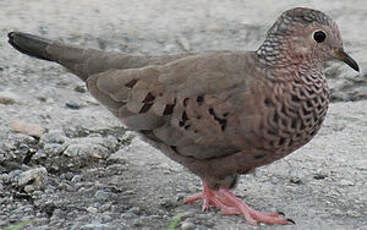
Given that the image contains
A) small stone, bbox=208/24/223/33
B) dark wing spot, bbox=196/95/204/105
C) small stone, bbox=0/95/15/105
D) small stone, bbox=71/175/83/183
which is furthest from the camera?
small stone, bbox=208/24/223/33

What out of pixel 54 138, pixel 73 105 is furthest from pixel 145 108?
pixel 73 105

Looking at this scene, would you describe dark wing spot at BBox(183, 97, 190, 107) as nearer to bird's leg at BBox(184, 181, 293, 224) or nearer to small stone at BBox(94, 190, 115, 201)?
bird's leg at BBox(184, 181, 293, 224)

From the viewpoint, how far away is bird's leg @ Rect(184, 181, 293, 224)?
4.13 metres

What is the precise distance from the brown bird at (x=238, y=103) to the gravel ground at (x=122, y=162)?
0.76ft

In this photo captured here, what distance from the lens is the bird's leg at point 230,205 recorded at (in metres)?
4.13

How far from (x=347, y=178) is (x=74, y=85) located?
2.07 meters

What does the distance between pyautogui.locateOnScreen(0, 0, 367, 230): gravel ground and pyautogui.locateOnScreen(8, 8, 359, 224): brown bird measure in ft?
0.76

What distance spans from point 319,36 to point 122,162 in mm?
1335

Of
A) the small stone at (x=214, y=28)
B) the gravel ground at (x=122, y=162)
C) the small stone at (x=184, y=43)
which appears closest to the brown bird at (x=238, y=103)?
the gravel ground at (x=122, y=162)

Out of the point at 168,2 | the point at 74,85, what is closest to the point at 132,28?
the point at 168,2

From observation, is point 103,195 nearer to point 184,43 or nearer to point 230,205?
point 230,205

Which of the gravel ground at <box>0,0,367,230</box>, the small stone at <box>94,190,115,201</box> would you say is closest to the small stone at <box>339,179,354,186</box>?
the gravel ground at <box>0,0,367,230</box>

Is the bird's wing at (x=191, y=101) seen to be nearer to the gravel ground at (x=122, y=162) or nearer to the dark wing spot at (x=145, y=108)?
the dark wing spot at (x=145, y=108)

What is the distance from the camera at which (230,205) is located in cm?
428
